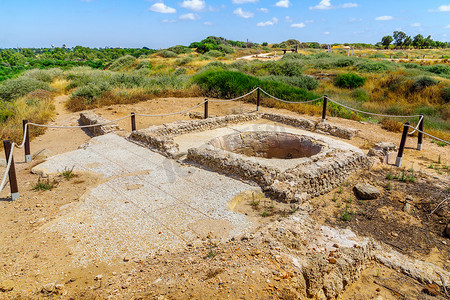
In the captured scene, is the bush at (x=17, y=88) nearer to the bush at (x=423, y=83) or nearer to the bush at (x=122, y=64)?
the bush at (x=122, y=64)

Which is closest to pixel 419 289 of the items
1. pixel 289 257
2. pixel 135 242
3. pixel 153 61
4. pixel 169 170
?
pixel 289 257

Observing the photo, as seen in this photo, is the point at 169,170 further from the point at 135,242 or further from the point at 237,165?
the point at 135,242

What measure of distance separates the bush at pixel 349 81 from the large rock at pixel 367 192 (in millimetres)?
16483

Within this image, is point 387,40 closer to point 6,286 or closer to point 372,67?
point 372,67

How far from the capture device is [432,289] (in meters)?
3.57

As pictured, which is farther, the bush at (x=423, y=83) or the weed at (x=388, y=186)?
the bush at (x=423, y=83)

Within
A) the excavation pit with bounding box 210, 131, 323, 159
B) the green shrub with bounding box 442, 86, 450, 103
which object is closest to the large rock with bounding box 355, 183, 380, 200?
the excavation pit with bounding box 210, 131, 323, 159

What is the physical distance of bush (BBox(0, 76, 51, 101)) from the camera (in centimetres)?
1443

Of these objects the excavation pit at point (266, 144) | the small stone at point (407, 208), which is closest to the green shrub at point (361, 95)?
the excavation pit at point (266, 144)

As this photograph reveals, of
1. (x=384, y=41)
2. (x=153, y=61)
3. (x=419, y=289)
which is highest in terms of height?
(x=384, y=41)

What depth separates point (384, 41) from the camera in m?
64.9

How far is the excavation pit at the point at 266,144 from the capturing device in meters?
9.23

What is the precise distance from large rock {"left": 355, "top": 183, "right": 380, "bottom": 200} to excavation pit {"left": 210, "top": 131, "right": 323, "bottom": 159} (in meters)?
2.90

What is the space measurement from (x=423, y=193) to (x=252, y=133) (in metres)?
4.85
